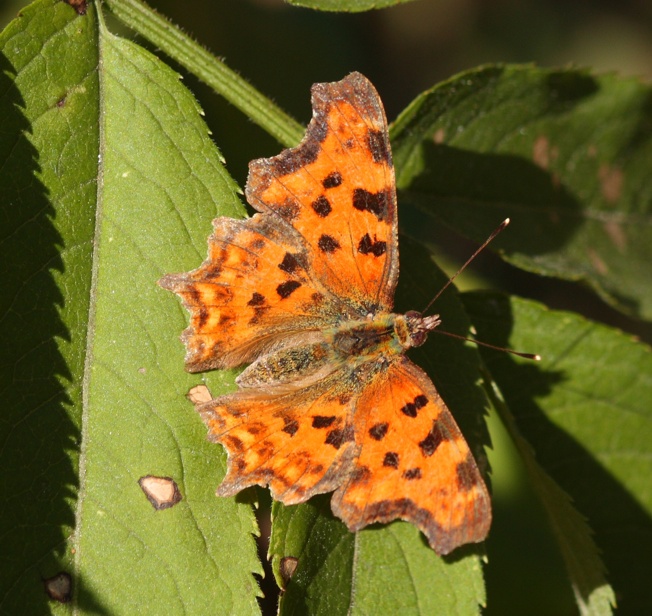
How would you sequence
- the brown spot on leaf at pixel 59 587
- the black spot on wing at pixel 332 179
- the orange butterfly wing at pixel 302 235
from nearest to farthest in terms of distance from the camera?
the brown spot on leaf at pixel 59 587 → the orange butterfly wing at pixel 302 235 → the black spot on wing at pixel 332 179

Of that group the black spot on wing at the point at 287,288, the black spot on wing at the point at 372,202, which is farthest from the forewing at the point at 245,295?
the black spot on wing at the point at 372,202

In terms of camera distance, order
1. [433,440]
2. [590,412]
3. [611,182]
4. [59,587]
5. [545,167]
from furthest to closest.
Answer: [611,182]
[545,167]
[590,412]
[433,440]
[59,587]

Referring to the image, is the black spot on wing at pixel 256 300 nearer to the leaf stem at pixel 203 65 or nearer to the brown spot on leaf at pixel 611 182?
the leaf stem at pixel 203 65

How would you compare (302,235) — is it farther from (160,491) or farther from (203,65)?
(160,491)

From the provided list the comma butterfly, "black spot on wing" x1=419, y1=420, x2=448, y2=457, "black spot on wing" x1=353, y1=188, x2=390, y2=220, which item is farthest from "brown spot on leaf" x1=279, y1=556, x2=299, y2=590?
"black spot on wing" x1=353, y1=188, x2=390, y2=220

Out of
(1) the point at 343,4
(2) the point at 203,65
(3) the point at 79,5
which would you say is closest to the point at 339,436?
(2) the point at 203,65
